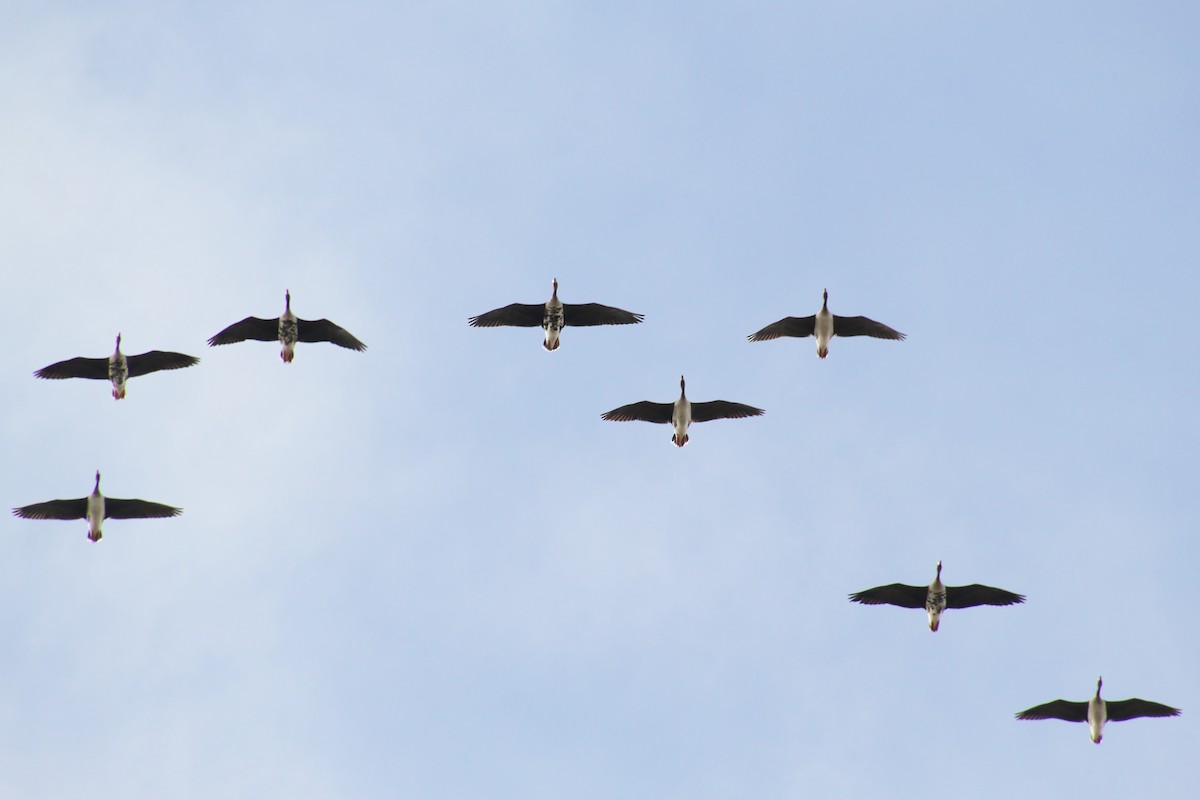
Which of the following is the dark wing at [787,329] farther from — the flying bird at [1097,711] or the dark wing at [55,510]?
the dark wing at [55,510]

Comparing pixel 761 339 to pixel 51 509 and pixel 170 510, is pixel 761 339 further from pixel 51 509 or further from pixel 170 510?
pixel 51 509

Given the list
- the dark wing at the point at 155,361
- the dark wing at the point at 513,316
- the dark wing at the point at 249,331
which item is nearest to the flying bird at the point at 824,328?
the dark wing at the point at 513,316

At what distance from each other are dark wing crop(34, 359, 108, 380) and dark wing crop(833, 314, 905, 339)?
2536 cm

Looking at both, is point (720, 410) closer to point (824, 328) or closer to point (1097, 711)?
point (824, 328)

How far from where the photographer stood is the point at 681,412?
50469 millimetres

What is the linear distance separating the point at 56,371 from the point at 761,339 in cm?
2432

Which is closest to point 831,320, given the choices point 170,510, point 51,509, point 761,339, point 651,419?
point 761,339

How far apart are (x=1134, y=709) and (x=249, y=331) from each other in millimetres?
32257

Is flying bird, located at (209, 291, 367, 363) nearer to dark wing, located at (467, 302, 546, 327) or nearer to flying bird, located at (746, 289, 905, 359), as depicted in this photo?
dark wing, located at (467, 302, 546, 327)

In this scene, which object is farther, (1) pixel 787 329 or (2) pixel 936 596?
(1) pixel 787 329

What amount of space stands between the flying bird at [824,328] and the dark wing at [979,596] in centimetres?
902

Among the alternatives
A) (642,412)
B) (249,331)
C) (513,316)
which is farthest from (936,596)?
(249,331)

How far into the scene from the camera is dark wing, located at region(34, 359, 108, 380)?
50406 mm

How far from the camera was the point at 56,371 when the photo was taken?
5066cm
